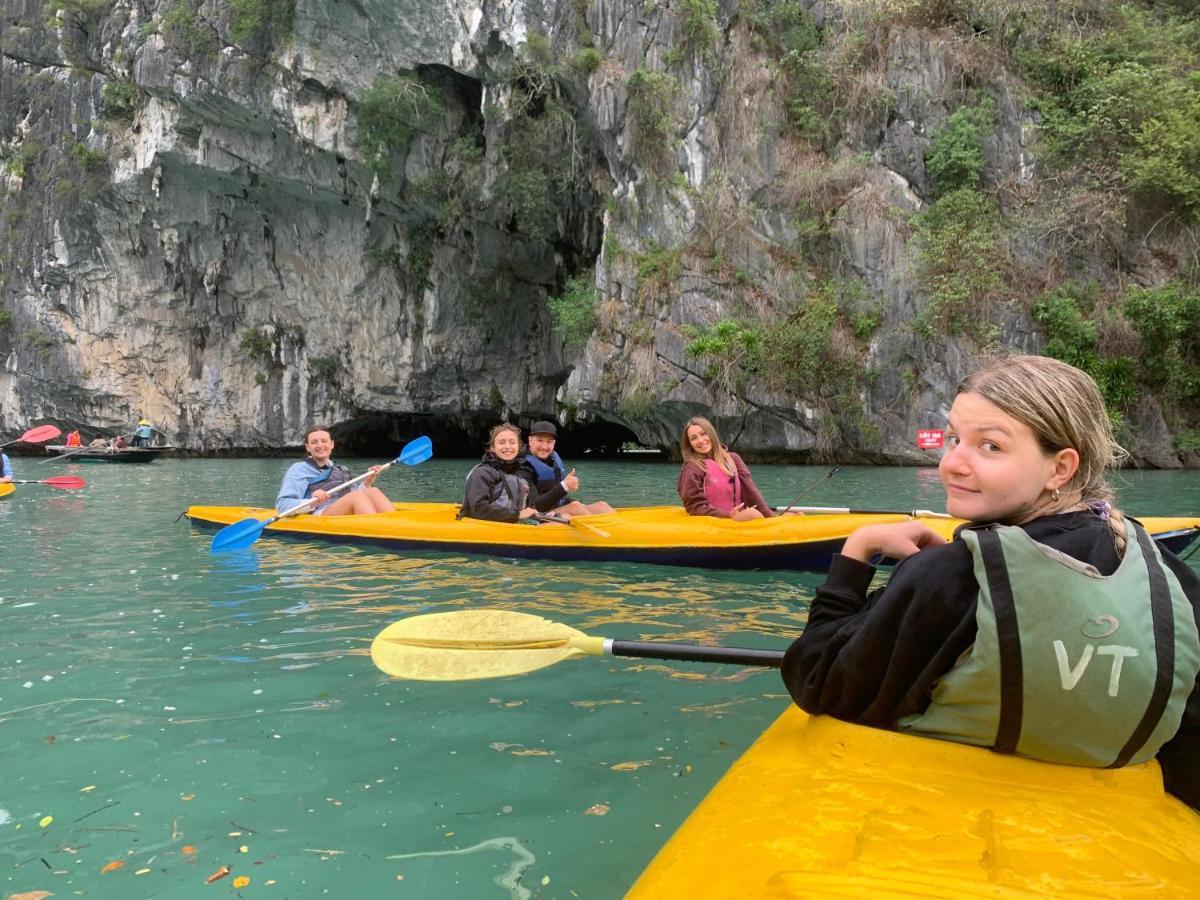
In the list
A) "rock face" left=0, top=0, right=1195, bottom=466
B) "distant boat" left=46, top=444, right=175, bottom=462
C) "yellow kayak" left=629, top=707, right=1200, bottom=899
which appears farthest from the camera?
"distant boat" left=46, top=444, right=175, bottom=462

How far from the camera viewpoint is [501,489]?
6.52m

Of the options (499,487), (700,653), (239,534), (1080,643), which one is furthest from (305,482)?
(1080,643)

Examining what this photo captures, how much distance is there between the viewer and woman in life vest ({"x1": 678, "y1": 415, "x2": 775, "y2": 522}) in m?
6.02

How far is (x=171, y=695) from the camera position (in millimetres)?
2895

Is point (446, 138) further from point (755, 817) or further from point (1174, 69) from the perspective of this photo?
point (755, 817)

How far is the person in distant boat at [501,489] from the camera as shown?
20.9ft

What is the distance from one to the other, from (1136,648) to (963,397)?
19.0 inches

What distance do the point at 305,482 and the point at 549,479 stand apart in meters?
2.31

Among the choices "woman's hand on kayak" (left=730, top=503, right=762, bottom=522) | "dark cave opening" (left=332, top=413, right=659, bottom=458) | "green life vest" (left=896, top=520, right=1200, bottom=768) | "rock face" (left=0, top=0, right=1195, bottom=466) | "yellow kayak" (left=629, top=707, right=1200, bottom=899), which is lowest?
"dark cave opening" (left=332, top=413, right=659, bottom=458)

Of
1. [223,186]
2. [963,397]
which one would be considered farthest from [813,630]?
[223,186]

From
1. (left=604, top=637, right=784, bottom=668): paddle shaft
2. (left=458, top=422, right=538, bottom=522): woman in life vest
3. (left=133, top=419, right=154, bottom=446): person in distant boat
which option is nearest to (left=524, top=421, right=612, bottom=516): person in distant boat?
(left=458, top=422, right=538, bottom=522): woman in life vest

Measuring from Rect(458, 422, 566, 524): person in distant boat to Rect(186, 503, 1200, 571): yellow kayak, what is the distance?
140 mm

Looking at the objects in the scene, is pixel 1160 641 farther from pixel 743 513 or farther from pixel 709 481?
pixel 709 481

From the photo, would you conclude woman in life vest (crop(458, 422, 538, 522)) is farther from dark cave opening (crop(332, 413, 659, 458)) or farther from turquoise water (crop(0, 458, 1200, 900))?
dark cave opening (crop(332, 413, 659, 458))
